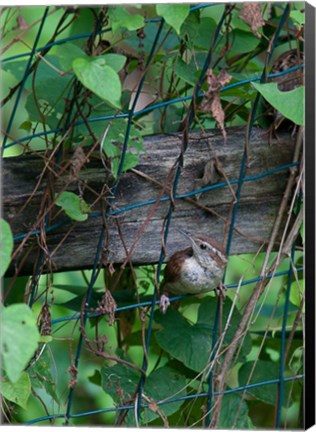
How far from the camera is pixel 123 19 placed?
1849 mm

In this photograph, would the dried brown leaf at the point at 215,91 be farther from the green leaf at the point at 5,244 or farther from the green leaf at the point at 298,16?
the green leaf at the point at 5,244

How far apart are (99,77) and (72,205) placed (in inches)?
16.6

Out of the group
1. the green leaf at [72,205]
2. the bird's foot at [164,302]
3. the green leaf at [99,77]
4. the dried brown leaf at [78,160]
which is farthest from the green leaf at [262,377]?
the green leaf at [99,77]

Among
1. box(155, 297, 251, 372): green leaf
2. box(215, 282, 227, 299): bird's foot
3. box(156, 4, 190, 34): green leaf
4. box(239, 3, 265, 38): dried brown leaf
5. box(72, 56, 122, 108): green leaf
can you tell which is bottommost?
box(155, 297, 251, 372): green leaf

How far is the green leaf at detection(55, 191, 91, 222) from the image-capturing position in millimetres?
1995

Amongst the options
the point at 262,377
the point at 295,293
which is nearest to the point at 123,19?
the point at 295,293

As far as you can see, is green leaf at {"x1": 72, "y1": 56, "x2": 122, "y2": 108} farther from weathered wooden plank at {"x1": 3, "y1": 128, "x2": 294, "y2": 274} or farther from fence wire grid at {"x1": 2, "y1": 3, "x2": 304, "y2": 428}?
weathered wooden plank at {"x1": 3, "y1": 128, "x2": 294, "y2": 274}

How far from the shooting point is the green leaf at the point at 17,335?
1.59m

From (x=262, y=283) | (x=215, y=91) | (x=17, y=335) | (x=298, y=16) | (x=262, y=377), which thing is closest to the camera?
(x=17, y=335)

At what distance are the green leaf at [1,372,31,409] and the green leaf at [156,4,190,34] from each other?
86 cm

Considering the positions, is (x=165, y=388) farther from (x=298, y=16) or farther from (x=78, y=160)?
(x=298, y=16)

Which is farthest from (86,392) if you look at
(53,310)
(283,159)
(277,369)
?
(283,159)

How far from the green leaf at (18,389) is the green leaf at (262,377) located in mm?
777

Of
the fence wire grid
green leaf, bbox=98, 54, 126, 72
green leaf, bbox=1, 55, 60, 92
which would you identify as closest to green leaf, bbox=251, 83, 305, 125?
the fence wire grid
